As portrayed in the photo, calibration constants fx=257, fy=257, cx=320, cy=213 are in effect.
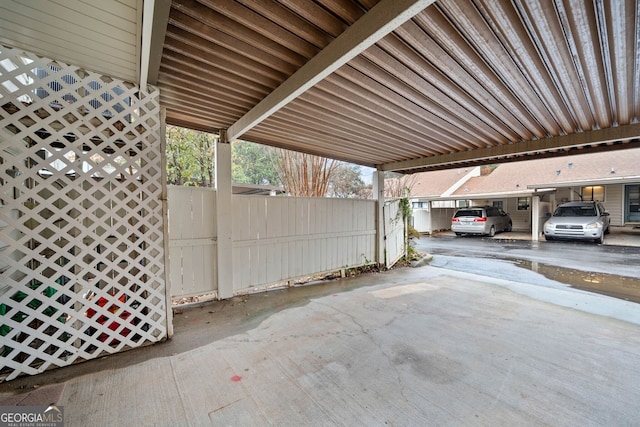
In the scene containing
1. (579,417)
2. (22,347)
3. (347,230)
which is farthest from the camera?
(347,230)

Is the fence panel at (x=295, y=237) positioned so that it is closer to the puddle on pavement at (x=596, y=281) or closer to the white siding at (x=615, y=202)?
the puddle on pavement at (x=596, y=281)

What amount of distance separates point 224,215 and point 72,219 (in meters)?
1.87

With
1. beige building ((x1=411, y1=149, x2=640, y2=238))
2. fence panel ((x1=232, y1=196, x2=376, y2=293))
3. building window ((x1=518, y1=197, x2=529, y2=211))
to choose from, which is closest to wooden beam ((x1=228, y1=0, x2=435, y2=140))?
fence panel ((x1=232, y1=196, x2=376, y2=293))

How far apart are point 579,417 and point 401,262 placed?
5418 millimetres

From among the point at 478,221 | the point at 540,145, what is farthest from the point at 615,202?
the point at 540,145

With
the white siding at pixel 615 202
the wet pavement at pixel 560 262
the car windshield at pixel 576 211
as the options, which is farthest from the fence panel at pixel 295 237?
the white siding at pixel 615 202

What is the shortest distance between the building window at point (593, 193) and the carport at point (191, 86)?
1293 cm

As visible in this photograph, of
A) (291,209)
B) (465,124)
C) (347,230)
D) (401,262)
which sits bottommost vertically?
(401,262)

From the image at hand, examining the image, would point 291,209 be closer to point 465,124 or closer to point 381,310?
point 381,310

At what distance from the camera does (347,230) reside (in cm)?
596

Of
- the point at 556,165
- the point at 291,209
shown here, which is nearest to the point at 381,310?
the point at 291,209

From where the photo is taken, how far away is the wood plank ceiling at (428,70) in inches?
71.8

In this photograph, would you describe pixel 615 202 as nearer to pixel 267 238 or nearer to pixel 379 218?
pixel 379 218

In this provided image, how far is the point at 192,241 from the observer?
3.88 metres
